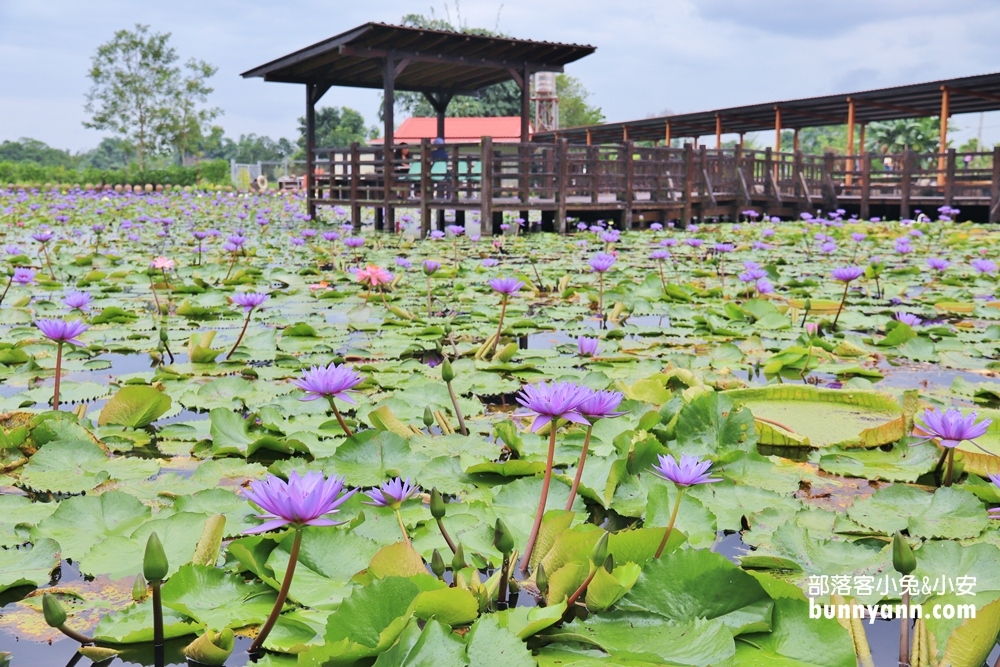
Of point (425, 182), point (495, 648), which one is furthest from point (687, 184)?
point (495, 648)

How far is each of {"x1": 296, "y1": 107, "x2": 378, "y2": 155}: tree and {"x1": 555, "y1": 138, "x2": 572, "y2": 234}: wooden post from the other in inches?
1335

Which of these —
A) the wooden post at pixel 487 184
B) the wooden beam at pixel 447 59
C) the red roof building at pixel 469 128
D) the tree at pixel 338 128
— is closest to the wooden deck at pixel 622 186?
the wooden post at pixel 487 184

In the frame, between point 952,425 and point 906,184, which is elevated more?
point 906,184

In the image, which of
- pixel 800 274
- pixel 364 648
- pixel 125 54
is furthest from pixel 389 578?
pixel 125 54

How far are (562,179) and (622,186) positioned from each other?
4.08 ft

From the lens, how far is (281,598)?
2.69ft

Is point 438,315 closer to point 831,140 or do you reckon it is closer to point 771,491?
point 771,491

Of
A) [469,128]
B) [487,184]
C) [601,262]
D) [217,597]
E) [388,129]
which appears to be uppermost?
[469,128]

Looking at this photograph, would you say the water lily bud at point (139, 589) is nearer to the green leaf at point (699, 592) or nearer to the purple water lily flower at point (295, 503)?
the purple water lily flower at point (295, 503)

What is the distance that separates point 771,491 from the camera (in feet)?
4.58

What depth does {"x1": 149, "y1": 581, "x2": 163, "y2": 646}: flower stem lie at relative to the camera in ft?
2.58

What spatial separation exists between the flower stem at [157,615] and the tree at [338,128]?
4221cm

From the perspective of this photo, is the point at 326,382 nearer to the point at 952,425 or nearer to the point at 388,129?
the point at 952,425

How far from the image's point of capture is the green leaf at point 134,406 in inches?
69.2
